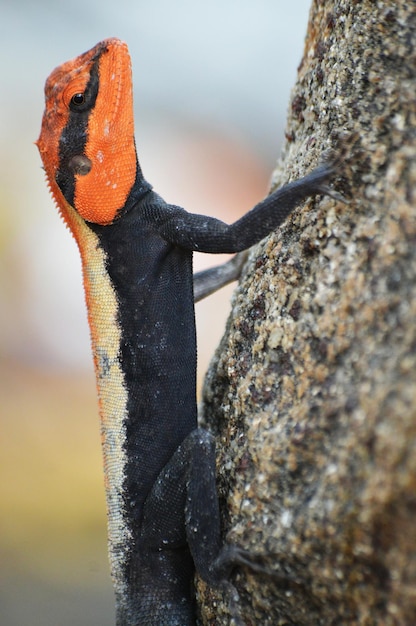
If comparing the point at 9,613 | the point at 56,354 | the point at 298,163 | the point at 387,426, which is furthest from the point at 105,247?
the point at 56,354

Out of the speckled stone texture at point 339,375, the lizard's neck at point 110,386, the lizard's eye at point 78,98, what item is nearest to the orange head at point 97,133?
the lizard's eye at point 78,98

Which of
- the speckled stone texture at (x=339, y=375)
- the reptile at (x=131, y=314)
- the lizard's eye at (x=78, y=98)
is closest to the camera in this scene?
the speckled stone texture at (x=339, y=375)

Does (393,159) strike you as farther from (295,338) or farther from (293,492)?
(293,492)

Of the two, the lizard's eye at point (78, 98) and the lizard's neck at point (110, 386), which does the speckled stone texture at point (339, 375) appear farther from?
the lizard's eye at point (78, 98)

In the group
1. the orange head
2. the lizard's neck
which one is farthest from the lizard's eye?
the lizard's neck

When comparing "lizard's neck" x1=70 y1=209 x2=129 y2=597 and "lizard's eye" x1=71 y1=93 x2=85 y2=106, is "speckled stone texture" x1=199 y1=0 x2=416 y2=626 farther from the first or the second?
"lizard's eye" x1=71 y1=93 x2=85 y2=106

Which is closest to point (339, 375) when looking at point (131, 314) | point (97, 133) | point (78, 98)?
point (131, 314)
